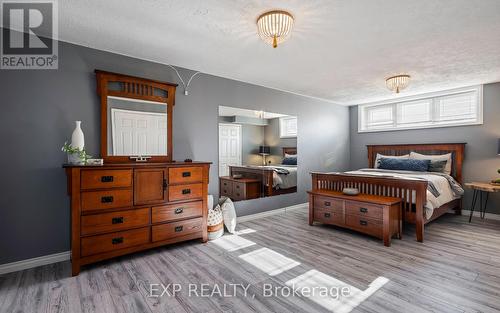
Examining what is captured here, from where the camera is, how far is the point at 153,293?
206cm

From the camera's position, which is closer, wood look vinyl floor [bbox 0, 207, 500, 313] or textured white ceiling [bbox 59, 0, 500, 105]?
wood look vinyl floor [bbox 0, 207, 500, 313]

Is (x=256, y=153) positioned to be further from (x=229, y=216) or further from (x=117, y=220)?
(x=117, y=220)

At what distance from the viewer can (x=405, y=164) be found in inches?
186

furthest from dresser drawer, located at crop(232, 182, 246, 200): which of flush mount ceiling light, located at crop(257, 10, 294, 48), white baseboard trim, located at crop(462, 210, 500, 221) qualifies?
white baseboard trim, located at crop(462, 210, 500, 221)

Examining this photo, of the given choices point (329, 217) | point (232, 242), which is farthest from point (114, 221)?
point (329, 217)

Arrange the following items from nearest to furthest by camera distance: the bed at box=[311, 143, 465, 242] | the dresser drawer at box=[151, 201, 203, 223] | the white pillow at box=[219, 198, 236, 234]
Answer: the dresser drawer at box=[151, 201, 203, 223], the bed at box=[311, 143, 465, 242], the white pillow at box=[219, 198, 236, 234]

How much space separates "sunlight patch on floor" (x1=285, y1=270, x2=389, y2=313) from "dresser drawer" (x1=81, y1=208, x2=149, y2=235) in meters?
1.68

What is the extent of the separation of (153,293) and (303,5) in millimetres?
2703

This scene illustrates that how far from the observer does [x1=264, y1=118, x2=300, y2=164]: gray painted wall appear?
4539mm

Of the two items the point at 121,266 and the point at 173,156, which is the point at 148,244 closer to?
the point at 121,266

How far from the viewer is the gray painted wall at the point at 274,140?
14.9 feet

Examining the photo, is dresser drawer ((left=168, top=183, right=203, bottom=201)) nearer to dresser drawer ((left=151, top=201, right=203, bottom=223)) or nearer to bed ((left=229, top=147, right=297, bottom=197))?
dresser drawer ((left=151, top=201, right=203, bottom=223))

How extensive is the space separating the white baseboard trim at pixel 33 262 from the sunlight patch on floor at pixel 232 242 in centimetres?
166

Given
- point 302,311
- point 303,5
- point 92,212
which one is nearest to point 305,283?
point 302,311
